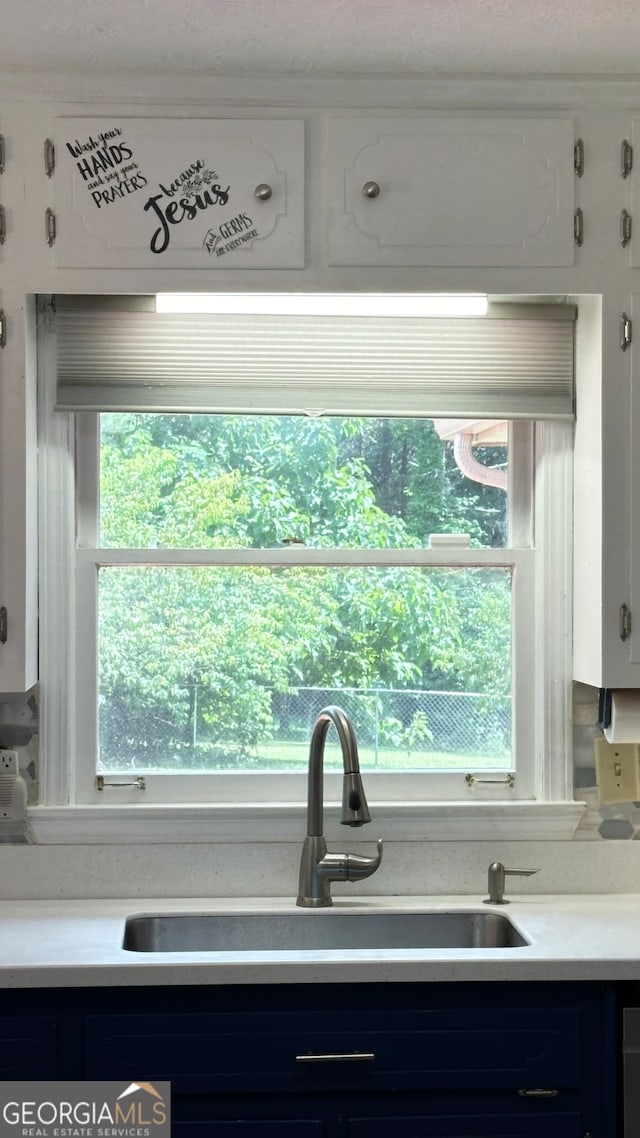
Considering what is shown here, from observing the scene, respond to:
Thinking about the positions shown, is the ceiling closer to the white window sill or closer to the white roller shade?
the white roller shade

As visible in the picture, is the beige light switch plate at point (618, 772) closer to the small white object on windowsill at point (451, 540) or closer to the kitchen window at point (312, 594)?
the kitchen window at point (312, 594)

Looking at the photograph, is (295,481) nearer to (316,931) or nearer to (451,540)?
(451,540)

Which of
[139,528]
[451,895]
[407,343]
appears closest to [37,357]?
[139,528]

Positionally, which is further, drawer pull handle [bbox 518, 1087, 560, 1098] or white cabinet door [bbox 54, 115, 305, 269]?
white cabinet door [bbox 54, 115, 305, 269]

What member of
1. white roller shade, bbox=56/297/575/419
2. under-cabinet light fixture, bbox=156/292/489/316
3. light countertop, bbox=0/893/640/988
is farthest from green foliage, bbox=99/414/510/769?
light countertop, bbox=0/893/640/988

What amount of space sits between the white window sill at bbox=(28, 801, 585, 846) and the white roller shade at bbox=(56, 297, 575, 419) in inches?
35.0

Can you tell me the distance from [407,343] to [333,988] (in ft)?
4.50

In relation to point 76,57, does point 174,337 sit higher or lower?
lower

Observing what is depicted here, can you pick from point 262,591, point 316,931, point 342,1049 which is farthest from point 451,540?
point 342,1049

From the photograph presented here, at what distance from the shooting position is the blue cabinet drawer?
2121 millimetres

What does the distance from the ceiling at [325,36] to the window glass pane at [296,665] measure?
1087mm

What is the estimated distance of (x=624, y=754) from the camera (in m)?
2.72

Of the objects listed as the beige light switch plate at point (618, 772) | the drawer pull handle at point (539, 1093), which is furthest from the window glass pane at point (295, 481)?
the drawer pull handle at point (539, 1093)

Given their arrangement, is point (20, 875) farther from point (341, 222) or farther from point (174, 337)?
point (341, 222)
